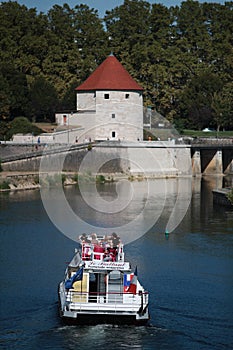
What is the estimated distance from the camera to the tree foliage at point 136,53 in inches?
2324

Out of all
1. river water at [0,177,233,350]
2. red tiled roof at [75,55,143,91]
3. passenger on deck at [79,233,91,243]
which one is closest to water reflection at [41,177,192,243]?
river water at [0,177,233,350]

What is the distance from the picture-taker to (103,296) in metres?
16.6

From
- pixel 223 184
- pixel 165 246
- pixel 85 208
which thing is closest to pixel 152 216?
pixel 85 208

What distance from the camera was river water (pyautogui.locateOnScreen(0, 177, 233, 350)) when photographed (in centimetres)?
1591

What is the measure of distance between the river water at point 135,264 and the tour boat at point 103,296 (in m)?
0.21

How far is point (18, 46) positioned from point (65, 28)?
4.76 metres

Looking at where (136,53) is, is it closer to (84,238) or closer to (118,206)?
(118,206)

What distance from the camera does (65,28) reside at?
209ft

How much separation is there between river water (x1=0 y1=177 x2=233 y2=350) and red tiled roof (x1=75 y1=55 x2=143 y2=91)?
51.0ft

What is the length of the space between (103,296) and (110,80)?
3602cm

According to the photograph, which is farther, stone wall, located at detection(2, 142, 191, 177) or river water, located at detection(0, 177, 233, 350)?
stone wall, located at detection(2, 142, 191, 177)

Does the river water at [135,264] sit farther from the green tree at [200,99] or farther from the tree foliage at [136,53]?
the green tree at [200,99]

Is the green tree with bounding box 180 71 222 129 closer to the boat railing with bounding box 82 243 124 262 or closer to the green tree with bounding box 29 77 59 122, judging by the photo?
the green tree with bounding box 29 77 59 122

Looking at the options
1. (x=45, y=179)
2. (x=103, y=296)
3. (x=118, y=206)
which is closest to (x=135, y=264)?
(x=103, y=296)
